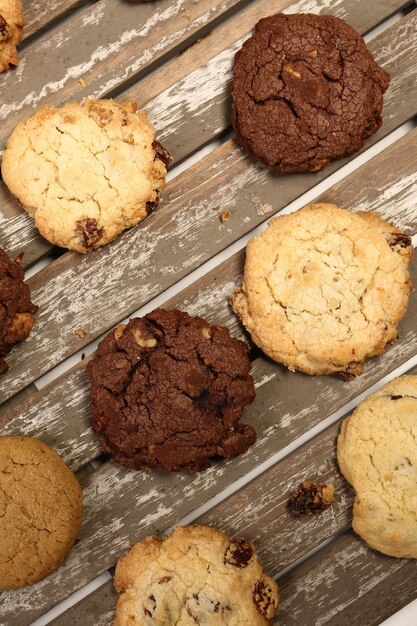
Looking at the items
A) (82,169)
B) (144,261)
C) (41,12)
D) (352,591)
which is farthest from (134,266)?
(352,591)

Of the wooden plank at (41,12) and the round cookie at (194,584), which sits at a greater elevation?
the wooden plank at (41,12)

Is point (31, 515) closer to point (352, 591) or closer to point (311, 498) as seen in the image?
point (311, 498)

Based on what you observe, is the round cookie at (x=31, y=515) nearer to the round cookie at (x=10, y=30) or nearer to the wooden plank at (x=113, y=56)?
the wooden plank at (x=113, y=56)

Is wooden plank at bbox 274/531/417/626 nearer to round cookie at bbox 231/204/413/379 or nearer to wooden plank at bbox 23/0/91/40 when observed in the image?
round cookie at bbox 231/204/413/379

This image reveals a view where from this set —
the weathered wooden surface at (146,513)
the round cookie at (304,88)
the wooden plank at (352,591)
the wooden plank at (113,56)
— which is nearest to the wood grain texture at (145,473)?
the weathered wooden surface at (146,513)

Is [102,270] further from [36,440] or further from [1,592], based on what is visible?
[1,592]

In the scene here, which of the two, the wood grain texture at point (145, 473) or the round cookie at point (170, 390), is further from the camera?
the wood grain texture at point (145, 473)

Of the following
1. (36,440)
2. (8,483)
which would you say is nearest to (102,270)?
(36,440)

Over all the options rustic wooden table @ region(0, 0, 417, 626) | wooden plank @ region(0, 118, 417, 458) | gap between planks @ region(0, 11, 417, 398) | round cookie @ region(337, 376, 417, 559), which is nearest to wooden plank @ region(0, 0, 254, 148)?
rustic wooden table @ region(0, 0, 417, 626)
